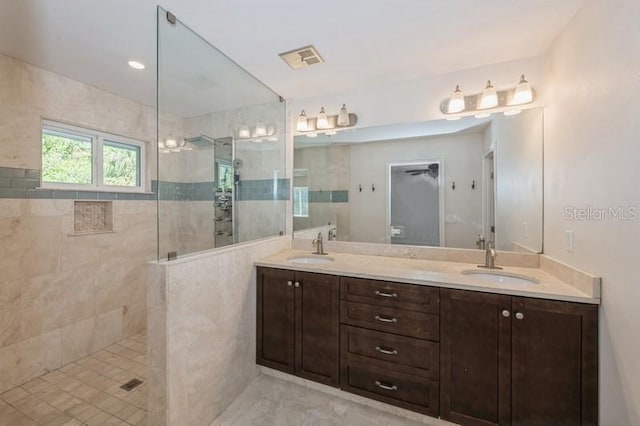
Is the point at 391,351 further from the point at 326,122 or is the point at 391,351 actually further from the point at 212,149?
the point at 212,149

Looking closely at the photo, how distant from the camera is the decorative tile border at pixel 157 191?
6.64 ft

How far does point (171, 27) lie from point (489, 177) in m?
2.45

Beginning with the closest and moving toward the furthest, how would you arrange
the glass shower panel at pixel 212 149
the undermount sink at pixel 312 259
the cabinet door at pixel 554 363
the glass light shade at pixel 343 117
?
the cabinet door at pixel 554 363 → the glass shower panel at pixel 212 149 → the undermount sink at pixel 312 259 → the glass light shade at pixel 343 117

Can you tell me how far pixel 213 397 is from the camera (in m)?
1.76

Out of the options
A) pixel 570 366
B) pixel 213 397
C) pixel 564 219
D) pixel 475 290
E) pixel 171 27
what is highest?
pixel 171 27

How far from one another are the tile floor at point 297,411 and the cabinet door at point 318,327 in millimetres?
129

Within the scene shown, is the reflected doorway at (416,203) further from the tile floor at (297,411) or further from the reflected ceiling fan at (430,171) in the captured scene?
the tile floor at (297,411)

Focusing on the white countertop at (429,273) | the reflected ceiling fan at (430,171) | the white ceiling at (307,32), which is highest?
the white ceiling at (307,32)

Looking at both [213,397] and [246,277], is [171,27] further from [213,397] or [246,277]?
[213,397]

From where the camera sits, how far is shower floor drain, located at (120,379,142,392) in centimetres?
204

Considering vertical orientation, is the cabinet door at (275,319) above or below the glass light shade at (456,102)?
below

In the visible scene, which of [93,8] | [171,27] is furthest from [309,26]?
[93,8]

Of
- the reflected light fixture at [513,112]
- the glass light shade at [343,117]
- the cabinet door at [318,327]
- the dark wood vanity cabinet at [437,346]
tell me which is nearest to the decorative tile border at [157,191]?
the glass light shade at [343,117]

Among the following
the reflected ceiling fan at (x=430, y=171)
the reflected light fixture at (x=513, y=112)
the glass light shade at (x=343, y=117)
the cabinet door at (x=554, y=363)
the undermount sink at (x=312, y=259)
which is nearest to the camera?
the cabinet door at (x=554, y=363)
